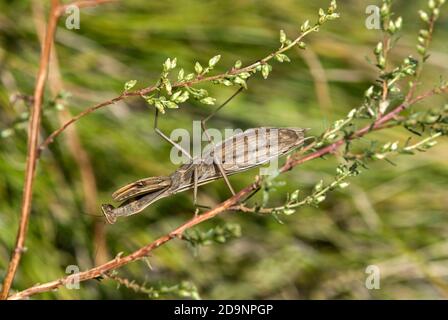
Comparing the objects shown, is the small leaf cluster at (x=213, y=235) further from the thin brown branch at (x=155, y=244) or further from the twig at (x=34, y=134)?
the twig at (x=34, y=134)

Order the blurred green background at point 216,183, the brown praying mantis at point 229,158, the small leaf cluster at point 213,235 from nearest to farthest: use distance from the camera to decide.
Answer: the small leaf cluster at point 213,235 < the brown praying mantis at point 229,158 < the blurred green background at point 216,183

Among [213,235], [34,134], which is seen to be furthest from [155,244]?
[34,134]

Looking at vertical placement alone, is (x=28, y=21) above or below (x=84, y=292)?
above

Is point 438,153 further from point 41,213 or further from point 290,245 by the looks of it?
point 41,213

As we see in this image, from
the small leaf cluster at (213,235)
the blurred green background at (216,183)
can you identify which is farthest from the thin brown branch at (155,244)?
the blurred green background at (216,183)

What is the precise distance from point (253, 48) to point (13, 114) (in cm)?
88

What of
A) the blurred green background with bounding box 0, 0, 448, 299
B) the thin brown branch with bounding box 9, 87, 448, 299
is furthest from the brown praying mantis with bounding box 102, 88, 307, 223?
the blurred green background with bounding box 0, 0, 448, 299

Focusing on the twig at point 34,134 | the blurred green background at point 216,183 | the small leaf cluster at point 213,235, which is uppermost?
the blurred green background at point 216,183

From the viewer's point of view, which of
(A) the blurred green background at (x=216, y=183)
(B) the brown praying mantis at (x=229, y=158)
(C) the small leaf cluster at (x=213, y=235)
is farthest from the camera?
(A) the blurred green background at (x=216, y=183)

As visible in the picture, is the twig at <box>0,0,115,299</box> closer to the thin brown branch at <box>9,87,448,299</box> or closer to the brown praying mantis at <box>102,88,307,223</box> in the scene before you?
the thin brown branch at <box>9,87,448,299</box>

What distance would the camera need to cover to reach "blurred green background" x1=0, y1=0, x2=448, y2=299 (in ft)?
6.07

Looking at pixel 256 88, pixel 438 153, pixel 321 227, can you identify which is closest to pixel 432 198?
pixel 438 153

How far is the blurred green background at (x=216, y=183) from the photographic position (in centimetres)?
185

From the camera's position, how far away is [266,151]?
1104mm
